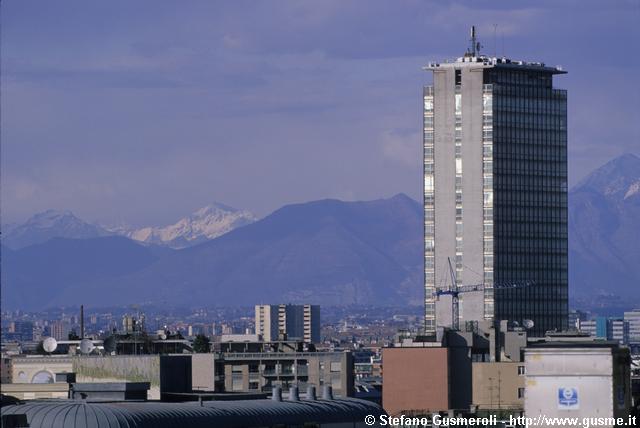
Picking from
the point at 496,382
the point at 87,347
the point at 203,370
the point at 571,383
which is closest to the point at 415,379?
the point at 496,382

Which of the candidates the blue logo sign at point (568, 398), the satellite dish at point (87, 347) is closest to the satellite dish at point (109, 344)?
the satellite dish at point (87, 347)

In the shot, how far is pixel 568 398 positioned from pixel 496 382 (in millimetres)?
111233

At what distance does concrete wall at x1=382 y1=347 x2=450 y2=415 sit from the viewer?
150875 millimetres

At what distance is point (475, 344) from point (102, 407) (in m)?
78.2

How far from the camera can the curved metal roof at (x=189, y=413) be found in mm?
87188

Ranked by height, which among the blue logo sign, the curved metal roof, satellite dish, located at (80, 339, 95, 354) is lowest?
the curved metal roof

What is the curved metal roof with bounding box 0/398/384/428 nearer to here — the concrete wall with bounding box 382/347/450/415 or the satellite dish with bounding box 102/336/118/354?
the satellite dish with bounding box 102/336/118/354

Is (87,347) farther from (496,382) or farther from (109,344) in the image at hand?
(496,382)

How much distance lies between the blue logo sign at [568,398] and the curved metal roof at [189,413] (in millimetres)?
33954

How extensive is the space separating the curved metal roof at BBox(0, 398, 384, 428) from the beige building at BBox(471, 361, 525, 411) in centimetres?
3812

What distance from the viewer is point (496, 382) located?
158m

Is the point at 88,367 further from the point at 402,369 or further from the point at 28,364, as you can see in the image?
the point at 28,364

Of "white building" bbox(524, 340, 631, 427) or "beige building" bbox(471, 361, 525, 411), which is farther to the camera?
"beige building" bbox(471, 361, 525, 411)

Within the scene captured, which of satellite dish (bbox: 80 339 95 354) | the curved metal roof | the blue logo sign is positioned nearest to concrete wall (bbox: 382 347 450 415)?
satellite dish (bbox: 80 339 95 354)
